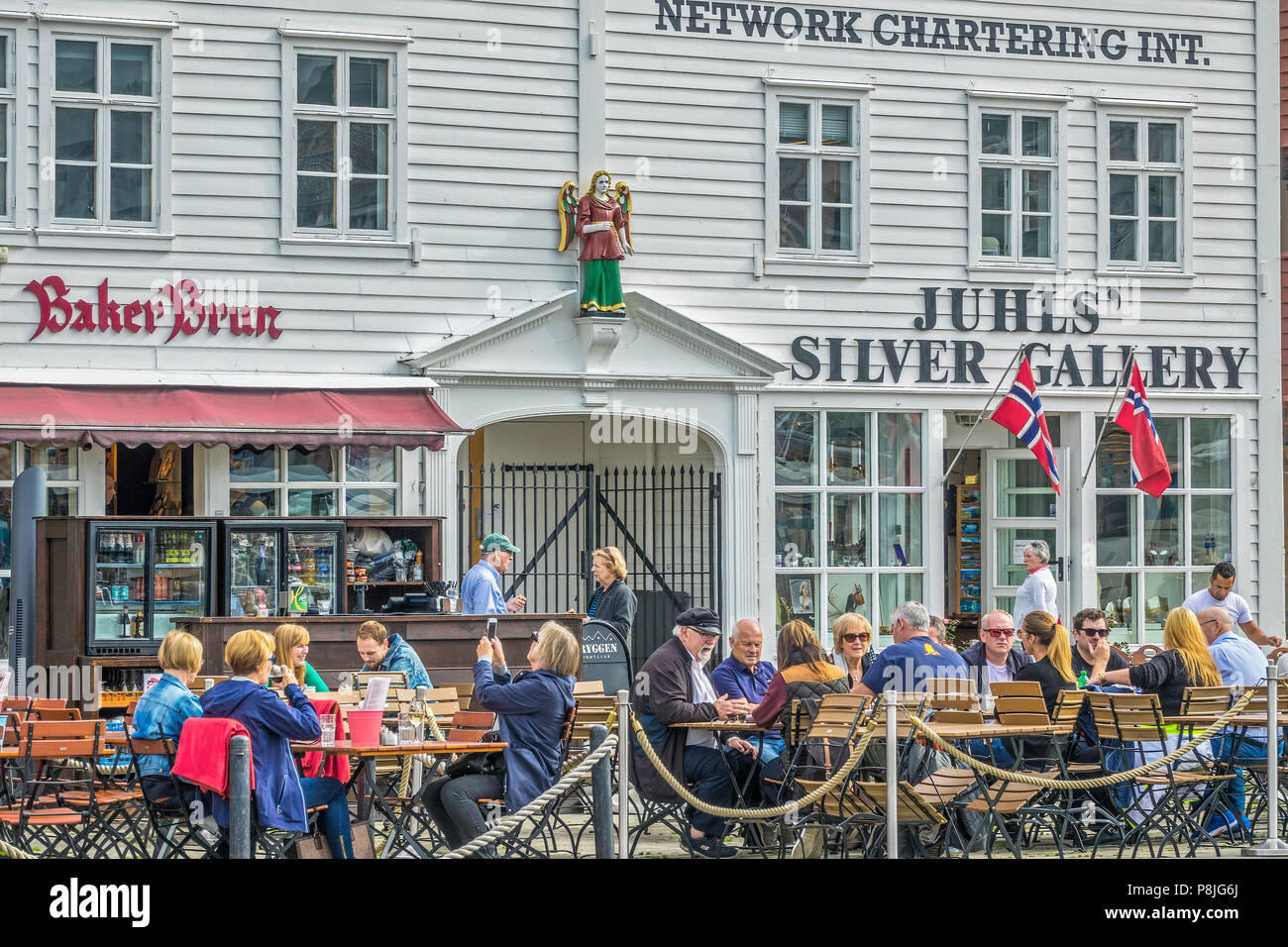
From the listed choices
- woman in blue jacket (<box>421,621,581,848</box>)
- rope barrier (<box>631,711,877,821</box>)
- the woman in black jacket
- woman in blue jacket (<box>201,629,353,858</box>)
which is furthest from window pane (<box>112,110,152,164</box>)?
rope barrier (<box>631,711,877,821</box>)

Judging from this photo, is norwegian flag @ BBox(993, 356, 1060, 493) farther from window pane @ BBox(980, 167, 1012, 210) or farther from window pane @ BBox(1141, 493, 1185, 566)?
window pane @ BBox(1141, 493, 1185, 566)

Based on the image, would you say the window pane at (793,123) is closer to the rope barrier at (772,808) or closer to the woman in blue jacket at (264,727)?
the rope barrier at (772,808)

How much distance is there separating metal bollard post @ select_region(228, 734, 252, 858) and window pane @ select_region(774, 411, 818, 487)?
374 inches

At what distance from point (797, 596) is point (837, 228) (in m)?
3.44

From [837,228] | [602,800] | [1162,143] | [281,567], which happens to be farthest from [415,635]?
[1162,143]

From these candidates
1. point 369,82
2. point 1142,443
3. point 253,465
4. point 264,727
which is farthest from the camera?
point 1142,443

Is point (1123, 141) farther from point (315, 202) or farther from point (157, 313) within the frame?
point (157, 313)

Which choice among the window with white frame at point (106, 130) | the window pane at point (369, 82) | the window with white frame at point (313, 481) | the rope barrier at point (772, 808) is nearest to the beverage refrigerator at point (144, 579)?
the window with white frame at point (313, 481)

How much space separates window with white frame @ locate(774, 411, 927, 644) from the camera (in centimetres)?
1750

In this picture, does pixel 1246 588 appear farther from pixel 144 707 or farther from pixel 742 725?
pixel 144 707

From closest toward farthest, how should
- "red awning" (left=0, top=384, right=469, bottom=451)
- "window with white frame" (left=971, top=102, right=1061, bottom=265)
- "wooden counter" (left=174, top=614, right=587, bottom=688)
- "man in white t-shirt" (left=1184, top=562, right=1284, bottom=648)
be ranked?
"wooden counter" (left=174, top=614, right=587, bottom=688) → "red awning" (left=0, top=384, right=469, bottom=451) → "man in white t-shirt" (left=1184, top=562, right=1284, bottom=648) → "window with white frame" (left=971, top=102, right=1061, bottom=265)

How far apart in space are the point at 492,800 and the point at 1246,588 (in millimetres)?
11316

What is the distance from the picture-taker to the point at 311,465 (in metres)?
15.9
